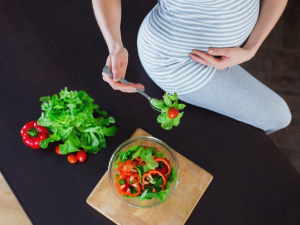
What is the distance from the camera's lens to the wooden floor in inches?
56.9

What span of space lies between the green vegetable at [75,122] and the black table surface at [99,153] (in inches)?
2.0

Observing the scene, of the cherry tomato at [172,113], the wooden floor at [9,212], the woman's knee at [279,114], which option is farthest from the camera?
the wooden floor at [9,212]

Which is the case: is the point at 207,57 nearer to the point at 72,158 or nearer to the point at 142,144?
the point at 142,144

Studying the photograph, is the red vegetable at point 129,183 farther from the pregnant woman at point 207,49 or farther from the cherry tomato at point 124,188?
the pregnant woman at point 207,49

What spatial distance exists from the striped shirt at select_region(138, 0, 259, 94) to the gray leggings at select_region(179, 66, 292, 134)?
0.04m

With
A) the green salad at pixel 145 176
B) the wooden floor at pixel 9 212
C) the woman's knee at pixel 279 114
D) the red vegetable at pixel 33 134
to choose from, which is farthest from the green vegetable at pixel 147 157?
the wooden floor at pixel 9 212

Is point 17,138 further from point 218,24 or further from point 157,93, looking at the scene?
point 218,24

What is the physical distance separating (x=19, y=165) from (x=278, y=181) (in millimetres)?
→ 840

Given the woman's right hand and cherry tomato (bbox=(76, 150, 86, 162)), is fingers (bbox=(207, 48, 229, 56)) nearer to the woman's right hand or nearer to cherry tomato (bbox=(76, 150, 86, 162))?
the woman's right hand

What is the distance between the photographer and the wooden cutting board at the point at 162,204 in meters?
0.81

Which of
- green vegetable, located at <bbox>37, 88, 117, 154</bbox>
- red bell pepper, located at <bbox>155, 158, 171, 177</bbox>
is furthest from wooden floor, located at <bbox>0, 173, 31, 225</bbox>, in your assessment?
red bell pepper, located at <bbox>155, 158, 171, 177</bbox>

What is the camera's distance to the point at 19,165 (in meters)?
0.89

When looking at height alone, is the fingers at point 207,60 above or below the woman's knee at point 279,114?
above

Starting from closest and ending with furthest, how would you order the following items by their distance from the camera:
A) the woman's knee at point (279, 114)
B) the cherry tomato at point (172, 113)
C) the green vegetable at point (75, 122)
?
1. the cherry tomato at point (172, 113)
2. the green vegetable at point (75, 122)
3. the woman's knee at point (279, 114)
